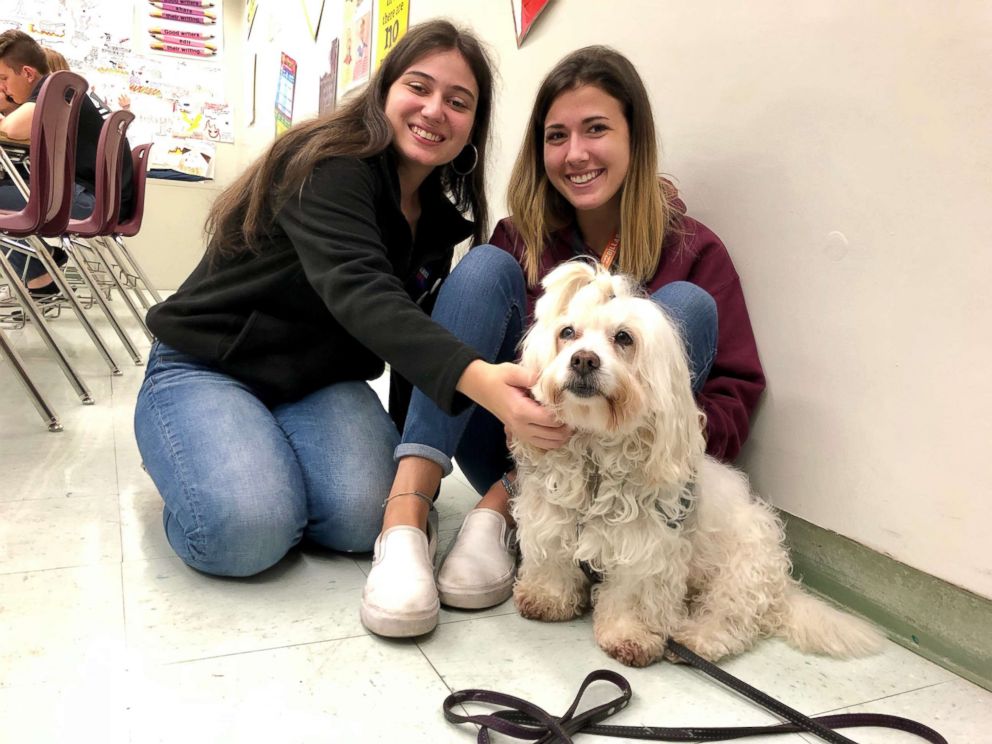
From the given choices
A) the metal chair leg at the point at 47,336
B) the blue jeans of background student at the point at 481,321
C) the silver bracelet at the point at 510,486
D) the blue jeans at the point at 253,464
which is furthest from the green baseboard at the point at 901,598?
the metal chair leg at the point at 47,336

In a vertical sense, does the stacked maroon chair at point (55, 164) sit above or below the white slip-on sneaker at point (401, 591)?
above

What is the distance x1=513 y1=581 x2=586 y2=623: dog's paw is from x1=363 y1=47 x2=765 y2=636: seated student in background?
5 centimetres

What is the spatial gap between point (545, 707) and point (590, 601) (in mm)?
285

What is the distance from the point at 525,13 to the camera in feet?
5.99

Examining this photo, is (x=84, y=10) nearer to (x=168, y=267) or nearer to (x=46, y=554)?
(x=168, y=267)

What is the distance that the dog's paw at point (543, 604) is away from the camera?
105cm

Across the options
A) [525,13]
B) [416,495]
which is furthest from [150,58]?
[416,495]

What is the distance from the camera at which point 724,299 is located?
4.09 feet

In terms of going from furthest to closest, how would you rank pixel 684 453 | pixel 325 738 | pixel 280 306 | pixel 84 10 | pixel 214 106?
1. pixel 214 106
2. pixel 84 10
3. pixel 280 306
4. pixel 684 453
5. pixel 325 738

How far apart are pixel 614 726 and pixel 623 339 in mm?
454

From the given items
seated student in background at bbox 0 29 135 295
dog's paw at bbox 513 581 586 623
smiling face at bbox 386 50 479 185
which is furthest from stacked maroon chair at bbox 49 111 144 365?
dog's paw at bbox 513 581 586 623

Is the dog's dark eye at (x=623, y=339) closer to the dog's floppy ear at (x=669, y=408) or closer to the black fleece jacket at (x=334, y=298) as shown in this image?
the dog's floppy ear at (x=669, y=408)

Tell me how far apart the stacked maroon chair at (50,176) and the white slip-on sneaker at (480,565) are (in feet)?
5.04

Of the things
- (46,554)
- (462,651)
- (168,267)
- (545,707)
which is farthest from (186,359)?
(168,267)
